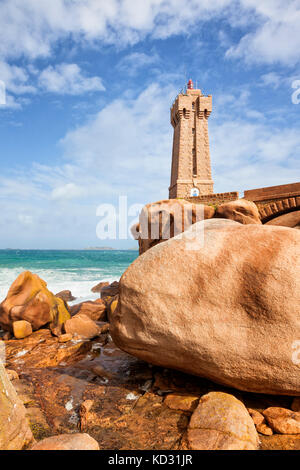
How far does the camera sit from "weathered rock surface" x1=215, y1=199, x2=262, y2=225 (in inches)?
360

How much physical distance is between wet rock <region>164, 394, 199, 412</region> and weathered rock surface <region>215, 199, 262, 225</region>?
7087mm

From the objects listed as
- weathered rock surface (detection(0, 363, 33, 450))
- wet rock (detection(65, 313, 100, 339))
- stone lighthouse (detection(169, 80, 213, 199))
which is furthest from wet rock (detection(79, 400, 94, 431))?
stone lighthouse (detection(169, 80, 213, 199))

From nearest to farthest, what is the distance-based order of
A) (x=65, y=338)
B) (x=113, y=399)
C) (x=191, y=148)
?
(x=113, y=399) < (x=65, y=338) < (x=191, y=148)

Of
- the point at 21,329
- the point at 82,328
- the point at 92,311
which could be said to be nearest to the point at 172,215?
the point at 92,311

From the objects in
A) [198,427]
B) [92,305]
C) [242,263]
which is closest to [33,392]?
[198,427]

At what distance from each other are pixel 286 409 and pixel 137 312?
7.55 feet

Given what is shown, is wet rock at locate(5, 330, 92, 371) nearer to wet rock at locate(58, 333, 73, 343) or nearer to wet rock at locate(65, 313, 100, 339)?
wet rock at locate(58, 333, 73, 343)

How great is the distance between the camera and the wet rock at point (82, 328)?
662 cm

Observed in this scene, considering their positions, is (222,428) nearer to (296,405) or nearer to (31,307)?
(296,405)

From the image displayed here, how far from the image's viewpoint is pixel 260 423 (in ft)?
9.30

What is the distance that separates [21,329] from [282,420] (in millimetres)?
6655

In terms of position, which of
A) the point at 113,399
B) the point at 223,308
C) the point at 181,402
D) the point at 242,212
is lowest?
the point at 113,399

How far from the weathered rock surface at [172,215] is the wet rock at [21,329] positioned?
6.57m
